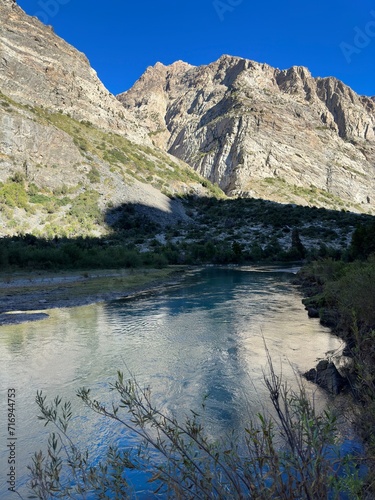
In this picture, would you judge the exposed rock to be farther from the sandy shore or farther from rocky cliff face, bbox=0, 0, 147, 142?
rocky cliff face, bbox=0, 0, 147, 142

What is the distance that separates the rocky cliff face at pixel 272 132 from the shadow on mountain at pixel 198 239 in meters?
23.0

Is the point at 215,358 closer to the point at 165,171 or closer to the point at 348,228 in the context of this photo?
the point at 348,228

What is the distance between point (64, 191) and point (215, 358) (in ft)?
183

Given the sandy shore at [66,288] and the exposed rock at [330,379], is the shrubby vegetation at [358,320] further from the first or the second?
the sandy shore at [66,288]

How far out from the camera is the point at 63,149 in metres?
68.5

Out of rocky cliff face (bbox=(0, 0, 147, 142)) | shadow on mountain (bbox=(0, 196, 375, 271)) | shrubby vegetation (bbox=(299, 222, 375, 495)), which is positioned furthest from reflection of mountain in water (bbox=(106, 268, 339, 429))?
rocky cliff face (bbox=(0, 0, 147, 142))

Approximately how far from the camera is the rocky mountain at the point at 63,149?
178 ft

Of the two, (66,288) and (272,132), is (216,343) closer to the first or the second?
(66,288)

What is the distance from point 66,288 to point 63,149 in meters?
50.0

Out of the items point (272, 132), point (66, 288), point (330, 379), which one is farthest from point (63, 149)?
point (272, 132)

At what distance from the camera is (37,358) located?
36.1 feet

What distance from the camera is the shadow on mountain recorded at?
119 ft

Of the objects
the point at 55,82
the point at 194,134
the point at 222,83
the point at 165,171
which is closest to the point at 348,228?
the point at 165,171

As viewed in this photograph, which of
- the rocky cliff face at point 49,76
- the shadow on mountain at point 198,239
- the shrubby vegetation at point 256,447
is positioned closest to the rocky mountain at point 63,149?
the rocky cliff face at point 49,76
